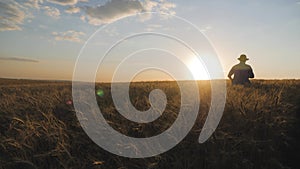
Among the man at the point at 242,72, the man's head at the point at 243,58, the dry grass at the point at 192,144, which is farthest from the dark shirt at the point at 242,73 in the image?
the dry grass at the point at 192,144

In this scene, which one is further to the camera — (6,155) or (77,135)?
(77,135)

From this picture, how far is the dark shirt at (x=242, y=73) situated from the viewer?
1060 cm

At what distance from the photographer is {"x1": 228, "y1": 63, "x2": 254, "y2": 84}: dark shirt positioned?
10.6 meters

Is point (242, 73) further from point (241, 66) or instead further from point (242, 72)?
point (241, 66)

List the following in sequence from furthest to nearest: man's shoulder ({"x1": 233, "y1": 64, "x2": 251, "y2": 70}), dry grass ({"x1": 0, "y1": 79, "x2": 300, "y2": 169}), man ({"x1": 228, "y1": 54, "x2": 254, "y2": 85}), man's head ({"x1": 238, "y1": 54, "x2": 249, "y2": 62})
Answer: man's head ({"x1": 238, "y1": 54, "x2": 249, "y2": 62})
man's shoulder ({"x1": 233, "y1": 64, "x2": 251, "y2": 70})
man ({"x1": 228, "y1": 54, "x2": 254, "y2": 85})
dry grass ({"x1": 0, "y1": 79, "x2": 300, "y2": 169})

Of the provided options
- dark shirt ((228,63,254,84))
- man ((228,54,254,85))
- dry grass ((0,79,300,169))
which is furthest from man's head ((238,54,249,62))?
dry grass ((0,79,300,169))

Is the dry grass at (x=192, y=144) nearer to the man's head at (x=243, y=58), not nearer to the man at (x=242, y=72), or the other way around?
the man at (x=242, y=72)

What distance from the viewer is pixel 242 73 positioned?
10.6m

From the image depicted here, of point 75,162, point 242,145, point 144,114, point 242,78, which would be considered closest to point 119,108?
point 144,114

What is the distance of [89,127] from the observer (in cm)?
428

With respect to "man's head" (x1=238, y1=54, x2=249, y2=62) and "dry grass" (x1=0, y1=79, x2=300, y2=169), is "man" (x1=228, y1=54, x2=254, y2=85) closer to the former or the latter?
"man's head" (x1=238, y1=54, x2=249, y2=62)

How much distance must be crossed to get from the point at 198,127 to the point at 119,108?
1800 mm

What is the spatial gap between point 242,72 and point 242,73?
0.15 ft

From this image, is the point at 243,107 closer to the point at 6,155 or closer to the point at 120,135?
the point at 120,135
